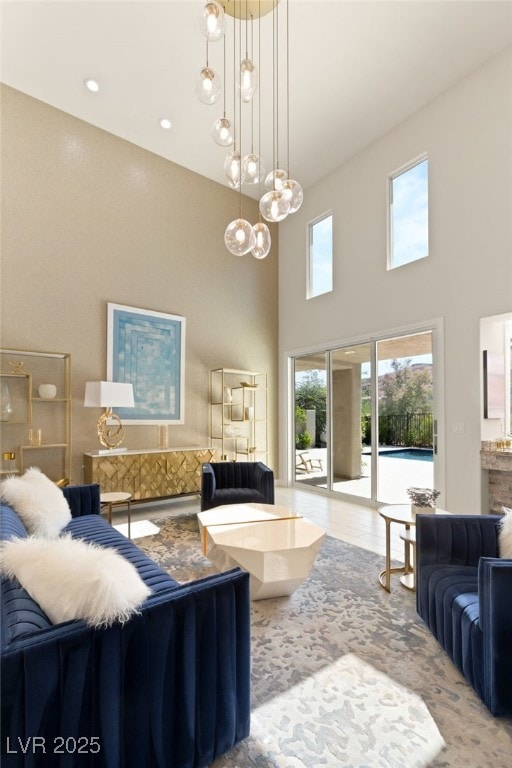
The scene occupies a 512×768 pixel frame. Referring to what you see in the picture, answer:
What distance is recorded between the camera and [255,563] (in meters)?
2.58

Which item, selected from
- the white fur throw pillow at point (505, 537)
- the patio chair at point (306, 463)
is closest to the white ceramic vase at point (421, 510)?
the white fur throw pillow at point (505, 537)

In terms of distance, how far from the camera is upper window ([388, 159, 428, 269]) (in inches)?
193

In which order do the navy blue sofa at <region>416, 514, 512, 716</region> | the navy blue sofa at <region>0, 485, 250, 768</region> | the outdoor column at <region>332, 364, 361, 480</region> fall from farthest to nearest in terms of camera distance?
the outdoor column at <region>332, 364, 361, 480</region>
the navy blue sofa at <region>416, 514, 512, 716</region>
the navy blue sofa at <region>0, 485, 250, 768</region>

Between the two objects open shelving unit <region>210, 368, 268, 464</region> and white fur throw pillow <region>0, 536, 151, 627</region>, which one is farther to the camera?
open shelving unit <region>210, 368, 268, 464</region>

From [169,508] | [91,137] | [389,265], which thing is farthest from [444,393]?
[91,137]

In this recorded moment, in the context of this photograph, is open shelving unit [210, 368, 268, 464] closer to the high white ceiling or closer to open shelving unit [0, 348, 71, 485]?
open shelving unit [0, 348, 71, 485]

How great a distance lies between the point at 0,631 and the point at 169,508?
429 cm

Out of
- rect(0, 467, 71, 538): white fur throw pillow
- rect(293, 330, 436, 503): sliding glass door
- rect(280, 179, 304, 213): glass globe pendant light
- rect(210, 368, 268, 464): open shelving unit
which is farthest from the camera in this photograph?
rect(210, 368, 268, 464): open shelving unit

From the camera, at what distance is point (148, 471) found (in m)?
5.05

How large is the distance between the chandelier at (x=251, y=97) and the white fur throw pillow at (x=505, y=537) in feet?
7.66

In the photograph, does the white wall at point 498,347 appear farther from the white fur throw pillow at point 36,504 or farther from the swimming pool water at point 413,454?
the white fur throw pillow at point 36,504

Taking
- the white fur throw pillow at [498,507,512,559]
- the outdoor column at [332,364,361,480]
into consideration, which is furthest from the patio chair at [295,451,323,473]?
the white fur throw pillow at [498,507,512,559]

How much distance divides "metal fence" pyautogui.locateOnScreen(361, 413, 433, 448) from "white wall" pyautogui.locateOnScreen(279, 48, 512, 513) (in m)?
0.32

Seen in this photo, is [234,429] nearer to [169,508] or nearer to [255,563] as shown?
[169,508]
